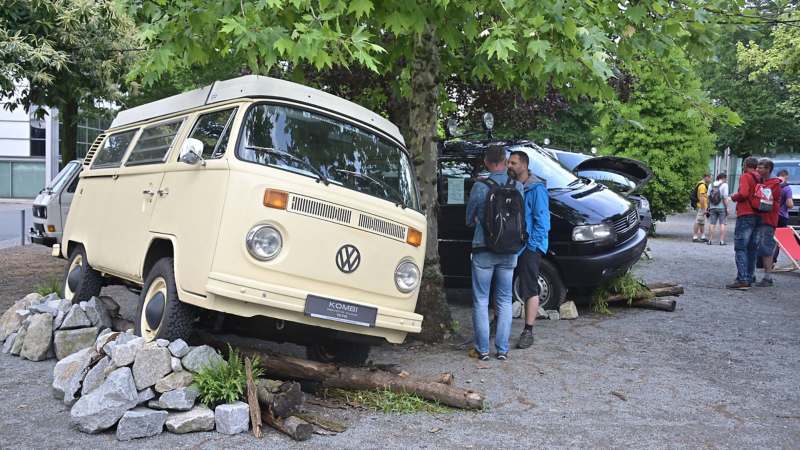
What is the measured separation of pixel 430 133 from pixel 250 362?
3642 mm

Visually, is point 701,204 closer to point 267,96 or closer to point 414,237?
point 414,237

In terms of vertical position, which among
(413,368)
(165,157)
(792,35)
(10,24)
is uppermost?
(792,35)

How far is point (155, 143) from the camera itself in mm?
6594

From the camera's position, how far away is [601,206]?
29.2ft

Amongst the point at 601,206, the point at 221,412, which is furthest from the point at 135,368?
the point at 601,206

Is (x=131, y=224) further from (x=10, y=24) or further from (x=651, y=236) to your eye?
(x=651, y=236)

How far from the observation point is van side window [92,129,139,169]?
7348 millimetres

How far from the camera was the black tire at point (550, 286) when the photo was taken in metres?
8.78

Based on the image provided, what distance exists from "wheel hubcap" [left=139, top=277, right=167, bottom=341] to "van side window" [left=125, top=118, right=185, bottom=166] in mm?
1190

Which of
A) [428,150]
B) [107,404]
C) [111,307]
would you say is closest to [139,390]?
[107,404]

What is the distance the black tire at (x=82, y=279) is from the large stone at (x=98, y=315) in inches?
33.8

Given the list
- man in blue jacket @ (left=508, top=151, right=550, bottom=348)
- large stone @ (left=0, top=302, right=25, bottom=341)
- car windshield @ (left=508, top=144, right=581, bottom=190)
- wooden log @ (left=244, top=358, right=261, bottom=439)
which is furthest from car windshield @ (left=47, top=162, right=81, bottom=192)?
wooden log @ (left=244, top=358, right=261, bottom=439)

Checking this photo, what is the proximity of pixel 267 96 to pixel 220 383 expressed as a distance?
213 centimetres

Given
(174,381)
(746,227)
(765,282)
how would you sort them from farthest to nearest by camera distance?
(765,282) → (746,227) → (174,381)
